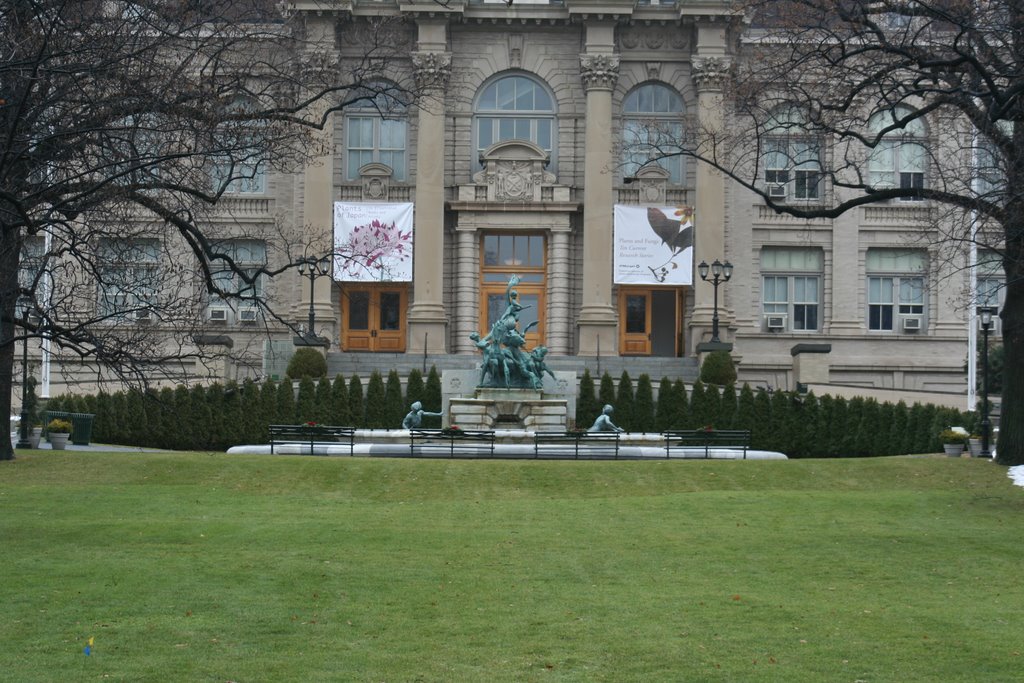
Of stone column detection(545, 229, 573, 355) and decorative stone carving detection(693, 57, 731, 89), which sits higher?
decorative stone carving detection(693, 57, 731, 89)

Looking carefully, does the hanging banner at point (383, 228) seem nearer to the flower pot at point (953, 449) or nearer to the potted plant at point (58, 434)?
the potted plant at point (58, 434)

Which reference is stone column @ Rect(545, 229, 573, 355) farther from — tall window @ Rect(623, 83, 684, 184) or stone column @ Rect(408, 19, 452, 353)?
stone column @ Rect(408, 19, 452, 353)

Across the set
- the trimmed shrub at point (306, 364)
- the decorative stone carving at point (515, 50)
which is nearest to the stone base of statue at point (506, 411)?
the trimmed shrub at point (306, 364)

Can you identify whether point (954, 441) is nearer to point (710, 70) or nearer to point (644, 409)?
point (644, 409)

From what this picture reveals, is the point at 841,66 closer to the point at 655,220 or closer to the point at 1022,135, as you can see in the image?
the point at 1022,135

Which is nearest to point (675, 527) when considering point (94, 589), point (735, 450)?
point (94, 589)

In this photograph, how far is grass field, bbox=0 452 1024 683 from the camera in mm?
13320

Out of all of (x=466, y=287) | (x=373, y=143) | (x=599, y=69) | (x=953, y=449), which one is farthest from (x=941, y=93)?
(x=373, y=143)

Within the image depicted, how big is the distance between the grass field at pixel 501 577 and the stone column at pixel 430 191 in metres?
26.4

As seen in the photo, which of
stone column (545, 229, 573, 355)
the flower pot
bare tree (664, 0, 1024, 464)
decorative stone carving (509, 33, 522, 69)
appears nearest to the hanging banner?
stone column (545, 229, 573, 355)

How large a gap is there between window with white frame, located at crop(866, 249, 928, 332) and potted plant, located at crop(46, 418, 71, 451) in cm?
3342

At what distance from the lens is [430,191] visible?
183 ft

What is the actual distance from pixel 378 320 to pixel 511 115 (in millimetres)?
9226

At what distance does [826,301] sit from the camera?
192 feet
